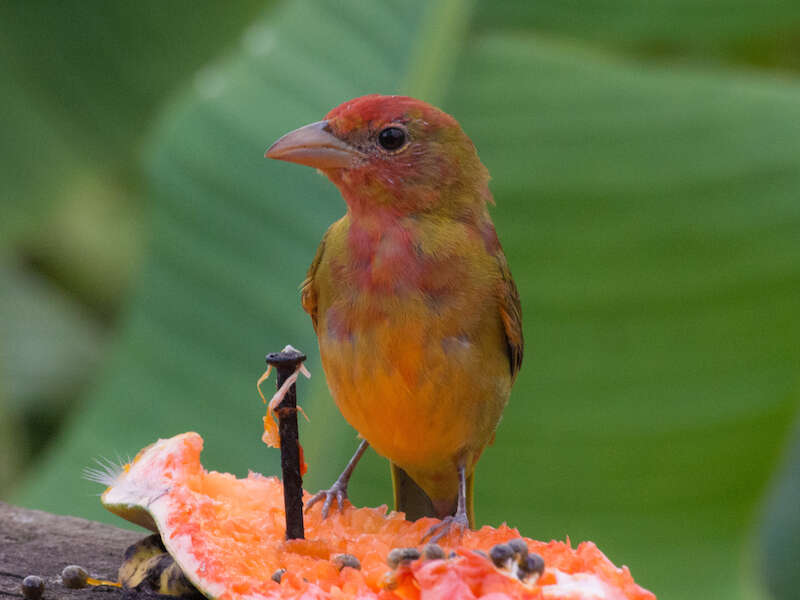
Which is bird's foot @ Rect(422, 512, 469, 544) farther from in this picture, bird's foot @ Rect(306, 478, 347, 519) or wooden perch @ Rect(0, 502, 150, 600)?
wooden perch @ Rect(0, 502, 150, 600)

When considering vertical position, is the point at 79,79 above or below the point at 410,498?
above

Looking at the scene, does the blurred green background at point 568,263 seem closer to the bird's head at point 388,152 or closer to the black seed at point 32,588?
the bird's head at point 388,152

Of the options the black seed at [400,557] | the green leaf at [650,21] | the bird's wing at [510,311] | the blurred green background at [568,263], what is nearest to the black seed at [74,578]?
the black seed at [400,557]

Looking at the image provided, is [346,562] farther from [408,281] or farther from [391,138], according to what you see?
[391,138]

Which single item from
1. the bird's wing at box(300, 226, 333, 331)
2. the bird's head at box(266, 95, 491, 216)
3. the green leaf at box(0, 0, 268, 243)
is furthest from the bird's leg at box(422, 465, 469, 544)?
the green leaf at box(0, 0, 268, 243)

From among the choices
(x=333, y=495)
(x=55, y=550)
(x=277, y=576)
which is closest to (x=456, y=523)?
(x=333, y=495)

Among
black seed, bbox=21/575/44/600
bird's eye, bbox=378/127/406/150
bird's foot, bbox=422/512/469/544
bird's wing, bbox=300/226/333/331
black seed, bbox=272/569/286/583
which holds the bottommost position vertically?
black seed, bbox=21/575/44/600

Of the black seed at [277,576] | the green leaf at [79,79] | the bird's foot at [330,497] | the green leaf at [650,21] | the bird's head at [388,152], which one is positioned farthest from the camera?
the green leaf at [79,79]
